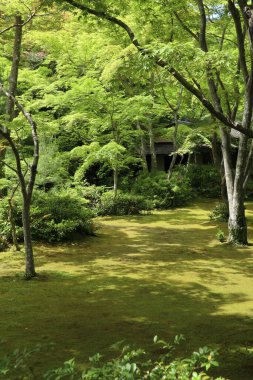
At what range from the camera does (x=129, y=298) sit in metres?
7.18

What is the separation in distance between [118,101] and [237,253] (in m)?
9.45

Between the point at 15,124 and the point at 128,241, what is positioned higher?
the point at 15,124

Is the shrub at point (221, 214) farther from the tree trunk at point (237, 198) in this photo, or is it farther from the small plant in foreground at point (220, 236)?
the tree trunk at point (237, 198)

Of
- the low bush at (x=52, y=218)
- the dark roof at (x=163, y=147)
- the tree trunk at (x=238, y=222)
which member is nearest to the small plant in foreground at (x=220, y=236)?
the tree trunk at (x=238, y=222)

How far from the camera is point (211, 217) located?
17141mm

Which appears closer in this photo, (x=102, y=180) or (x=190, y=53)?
(x=190, y=53)

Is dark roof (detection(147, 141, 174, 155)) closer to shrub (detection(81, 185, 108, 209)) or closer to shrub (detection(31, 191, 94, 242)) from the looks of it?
shrub (detection(81, 185, 108, 209))

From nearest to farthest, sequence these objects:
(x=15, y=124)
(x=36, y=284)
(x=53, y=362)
→ (x=53, y=362)
(x=36, y=284)
(x=15, y=124)

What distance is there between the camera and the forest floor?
514 cm

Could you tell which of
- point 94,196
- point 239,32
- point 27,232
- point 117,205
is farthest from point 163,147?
point 27,232

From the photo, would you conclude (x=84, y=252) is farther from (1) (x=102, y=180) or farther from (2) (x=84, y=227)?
(1) (x=102, y=180)

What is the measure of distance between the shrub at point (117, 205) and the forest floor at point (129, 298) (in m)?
5.05

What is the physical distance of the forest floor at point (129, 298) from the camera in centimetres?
514

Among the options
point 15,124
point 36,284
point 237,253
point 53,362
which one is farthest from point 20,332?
point 237,253
